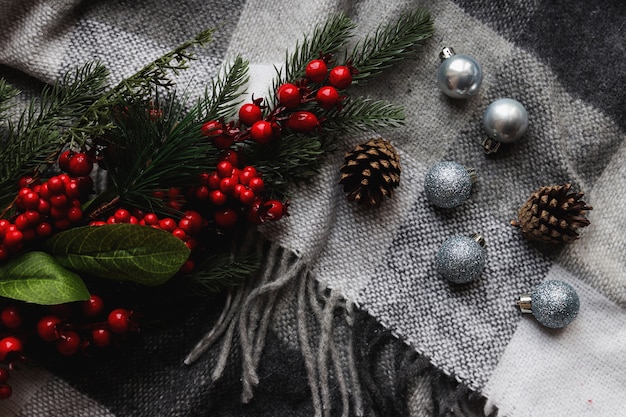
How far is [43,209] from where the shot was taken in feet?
2.52

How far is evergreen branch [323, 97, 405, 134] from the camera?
0.88m

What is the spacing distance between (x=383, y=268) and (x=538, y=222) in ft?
0.78

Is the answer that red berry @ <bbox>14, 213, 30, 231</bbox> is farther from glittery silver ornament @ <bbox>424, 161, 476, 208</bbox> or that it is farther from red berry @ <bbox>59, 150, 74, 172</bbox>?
glittery silver ornament @ <bbox>424, 161, 476, 208</bbox>

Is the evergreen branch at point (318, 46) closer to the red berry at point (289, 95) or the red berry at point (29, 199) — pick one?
the red berry at point (289, 95)

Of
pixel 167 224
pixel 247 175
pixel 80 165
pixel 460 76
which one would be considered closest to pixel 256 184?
pixel 247 175

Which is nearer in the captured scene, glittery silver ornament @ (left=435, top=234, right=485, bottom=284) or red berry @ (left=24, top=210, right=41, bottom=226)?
red berry @ (left=24, top=210, right=41, bottom=226)

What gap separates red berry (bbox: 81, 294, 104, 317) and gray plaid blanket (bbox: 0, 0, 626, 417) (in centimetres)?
13

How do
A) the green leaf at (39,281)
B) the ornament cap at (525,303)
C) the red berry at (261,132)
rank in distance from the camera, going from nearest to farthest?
the green leaf at (39,281) < the red berry at (261,132) < the ornament cap at (525,303)

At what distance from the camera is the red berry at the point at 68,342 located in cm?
81

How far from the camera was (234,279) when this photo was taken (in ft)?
3.08

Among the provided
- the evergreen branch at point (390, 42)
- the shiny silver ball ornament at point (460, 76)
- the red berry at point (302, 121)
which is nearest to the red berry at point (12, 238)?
the red berry at point (302, 121)

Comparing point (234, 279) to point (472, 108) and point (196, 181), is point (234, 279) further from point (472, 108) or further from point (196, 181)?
point (472, 108)

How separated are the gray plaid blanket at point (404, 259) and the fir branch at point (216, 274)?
48 millimetres

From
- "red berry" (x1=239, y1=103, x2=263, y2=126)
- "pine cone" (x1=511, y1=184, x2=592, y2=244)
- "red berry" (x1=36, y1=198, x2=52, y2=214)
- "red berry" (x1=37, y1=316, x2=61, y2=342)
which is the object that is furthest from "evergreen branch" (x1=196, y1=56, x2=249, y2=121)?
"pine cone" (x1=511, y1=184, x2=592, y2=244)
